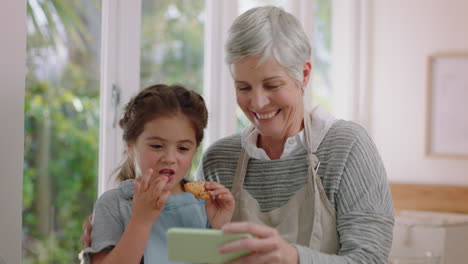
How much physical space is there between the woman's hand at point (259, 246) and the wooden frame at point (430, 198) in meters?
3.25

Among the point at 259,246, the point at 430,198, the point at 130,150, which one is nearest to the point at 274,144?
the point at 130,150

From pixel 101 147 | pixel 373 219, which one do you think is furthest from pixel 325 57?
pixel 373 219

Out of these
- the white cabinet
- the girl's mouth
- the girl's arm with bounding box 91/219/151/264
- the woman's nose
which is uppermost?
the woman's nose

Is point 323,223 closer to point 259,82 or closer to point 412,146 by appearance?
point 259,82

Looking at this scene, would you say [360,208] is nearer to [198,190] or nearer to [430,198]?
[198,190]

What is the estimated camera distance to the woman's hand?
1374 millimetres

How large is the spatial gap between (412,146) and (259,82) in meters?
3.21

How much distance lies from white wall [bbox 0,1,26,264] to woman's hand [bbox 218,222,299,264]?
71cm

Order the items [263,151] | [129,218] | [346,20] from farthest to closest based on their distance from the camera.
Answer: [346,20], [263,151], [129,218]

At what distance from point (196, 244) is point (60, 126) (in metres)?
1.25

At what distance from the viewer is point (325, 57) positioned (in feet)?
16.7

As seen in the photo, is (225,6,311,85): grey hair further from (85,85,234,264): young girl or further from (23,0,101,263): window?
(23,0,101,263): window

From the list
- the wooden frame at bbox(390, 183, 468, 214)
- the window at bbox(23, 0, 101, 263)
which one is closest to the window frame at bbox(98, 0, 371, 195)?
the window at bbox(23, 0, 101, 263)

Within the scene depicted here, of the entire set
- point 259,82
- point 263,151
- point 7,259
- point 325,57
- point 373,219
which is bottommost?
point 7,259
